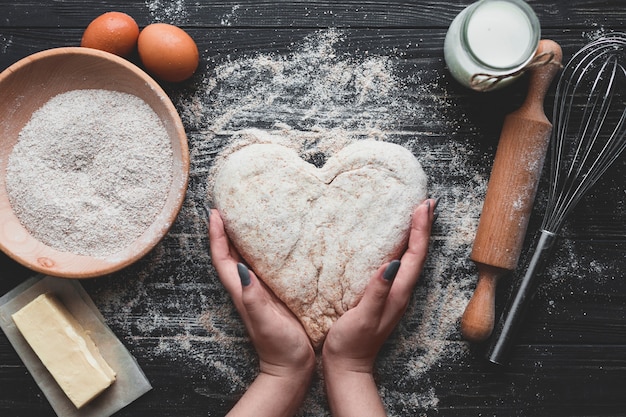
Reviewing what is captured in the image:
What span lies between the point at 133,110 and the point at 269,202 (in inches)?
13.6

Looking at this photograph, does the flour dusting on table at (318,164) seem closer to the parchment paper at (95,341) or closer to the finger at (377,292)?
the parchment paper at (95,341)

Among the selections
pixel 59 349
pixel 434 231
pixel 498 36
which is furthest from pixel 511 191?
pixel 59 349

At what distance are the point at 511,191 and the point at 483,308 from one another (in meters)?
0.26

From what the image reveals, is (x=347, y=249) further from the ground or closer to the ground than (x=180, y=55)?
closer to the ground

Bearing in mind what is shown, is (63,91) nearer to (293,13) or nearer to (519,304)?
(293,13)

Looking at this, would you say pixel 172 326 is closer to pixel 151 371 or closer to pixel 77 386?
pixel 151 371

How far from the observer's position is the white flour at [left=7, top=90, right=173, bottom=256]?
3.73 feet

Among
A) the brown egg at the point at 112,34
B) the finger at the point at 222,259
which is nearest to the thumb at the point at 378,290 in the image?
the finger at the point at 222,259

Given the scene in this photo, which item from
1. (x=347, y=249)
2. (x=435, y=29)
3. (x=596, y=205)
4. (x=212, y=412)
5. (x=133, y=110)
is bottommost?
(x=212, y=412)

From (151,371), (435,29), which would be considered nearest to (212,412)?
(151,371)

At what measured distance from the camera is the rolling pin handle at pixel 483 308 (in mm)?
1204

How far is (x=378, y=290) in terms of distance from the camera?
3.60 feet

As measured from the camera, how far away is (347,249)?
1.18m

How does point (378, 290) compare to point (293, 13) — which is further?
point (293, 13)
